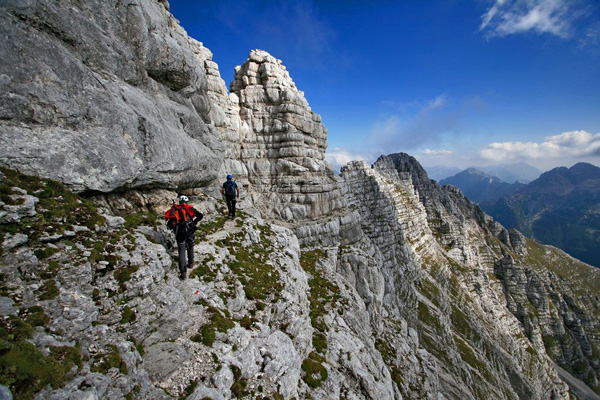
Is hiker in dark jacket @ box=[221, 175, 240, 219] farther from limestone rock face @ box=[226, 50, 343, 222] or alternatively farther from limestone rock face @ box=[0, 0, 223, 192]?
limestone rock face @ box=[226, 50, 343, 222]

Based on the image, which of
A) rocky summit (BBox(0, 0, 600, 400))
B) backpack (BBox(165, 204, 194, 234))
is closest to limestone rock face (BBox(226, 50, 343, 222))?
rocky summit (BBox(0, 0, 600, 400))

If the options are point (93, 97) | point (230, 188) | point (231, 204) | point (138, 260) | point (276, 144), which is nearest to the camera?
point (138, 260)

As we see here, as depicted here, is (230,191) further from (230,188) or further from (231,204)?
(231,204)

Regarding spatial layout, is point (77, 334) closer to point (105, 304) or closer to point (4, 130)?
point (105, 304)

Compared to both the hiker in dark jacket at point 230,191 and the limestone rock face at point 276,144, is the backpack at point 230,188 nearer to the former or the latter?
the hiker in dark jacket at point 230,191

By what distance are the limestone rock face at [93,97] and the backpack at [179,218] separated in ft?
16.3

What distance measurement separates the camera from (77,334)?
326 inches

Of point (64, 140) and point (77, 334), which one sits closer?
point (77, 334)

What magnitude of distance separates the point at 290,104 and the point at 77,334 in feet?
164

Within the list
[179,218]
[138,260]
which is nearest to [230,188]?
[179,218]

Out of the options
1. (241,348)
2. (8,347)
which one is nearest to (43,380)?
(8,347)

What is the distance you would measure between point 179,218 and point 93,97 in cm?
980

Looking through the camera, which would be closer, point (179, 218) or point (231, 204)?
point (179, 218)

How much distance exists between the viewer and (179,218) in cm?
1401
